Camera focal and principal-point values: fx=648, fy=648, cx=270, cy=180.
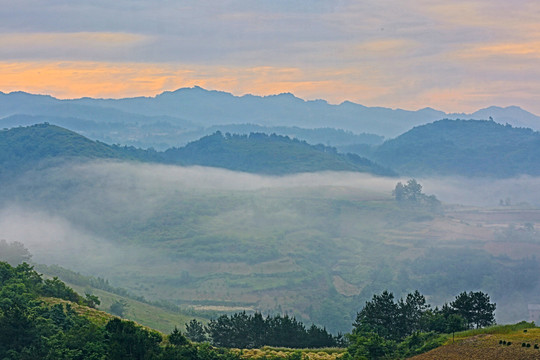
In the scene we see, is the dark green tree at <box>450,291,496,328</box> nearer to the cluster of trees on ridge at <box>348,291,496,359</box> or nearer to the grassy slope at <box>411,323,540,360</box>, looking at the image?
the cluster of trees on ridge at <box>348,291,496,359</box>

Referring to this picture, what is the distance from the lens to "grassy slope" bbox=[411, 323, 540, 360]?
2035 inches

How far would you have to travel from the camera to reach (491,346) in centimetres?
5491

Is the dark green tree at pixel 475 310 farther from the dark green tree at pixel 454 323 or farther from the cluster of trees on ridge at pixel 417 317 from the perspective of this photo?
the dark green tree at pixel 454 323

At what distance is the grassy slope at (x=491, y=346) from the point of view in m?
51.7

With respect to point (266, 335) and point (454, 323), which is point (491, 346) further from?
point (266, 335)

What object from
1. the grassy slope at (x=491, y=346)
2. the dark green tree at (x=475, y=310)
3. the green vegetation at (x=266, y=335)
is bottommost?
the green vegetation at (x=266, y=335)

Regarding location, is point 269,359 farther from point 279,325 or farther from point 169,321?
point 169,321

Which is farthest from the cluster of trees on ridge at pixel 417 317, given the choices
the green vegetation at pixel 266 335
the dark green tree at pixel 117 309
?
the dark green tree at pixel 117 309

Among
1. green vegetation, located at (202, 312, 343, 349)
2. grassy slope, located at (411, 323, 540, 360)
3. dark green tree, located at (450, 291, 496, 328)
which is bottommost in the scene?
green vegetation, located at (202, 312, 343, 349)

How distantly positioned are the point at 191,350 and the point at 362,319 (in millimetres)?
33846

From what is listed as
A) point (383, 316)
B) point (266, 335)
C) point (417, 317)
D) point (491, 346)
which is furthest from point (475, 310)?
point (491, 346)

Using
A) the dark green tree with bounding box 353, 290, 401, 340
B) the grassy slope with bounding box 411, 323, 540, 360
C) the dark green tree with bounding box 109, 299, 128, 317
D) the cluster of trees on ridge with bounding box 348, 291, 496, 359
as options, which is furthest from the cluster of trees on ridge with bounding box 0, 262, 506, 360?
the dark green tree with bounding box 109, 299, 128, 317

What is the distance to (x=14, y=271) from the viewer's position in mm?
90688

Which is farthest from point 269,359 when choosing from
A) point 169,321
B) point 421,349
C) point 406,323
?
point 169,321
